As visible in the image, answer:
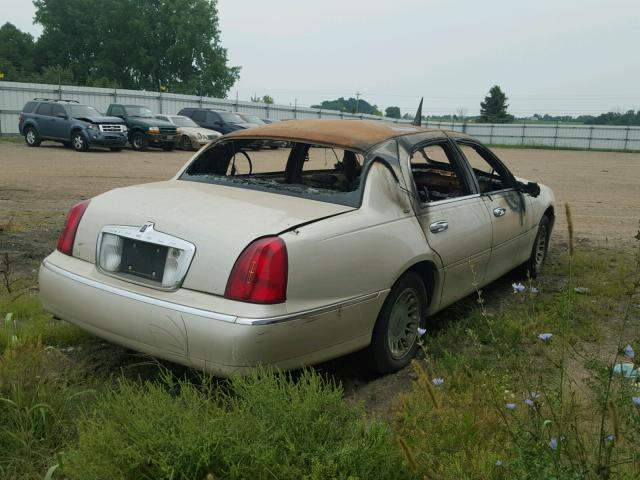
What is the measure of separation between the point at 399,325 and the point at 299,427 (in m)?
1.64

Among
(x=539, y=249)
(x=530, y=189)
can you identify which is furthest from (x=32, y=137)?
(x=530, y=189)

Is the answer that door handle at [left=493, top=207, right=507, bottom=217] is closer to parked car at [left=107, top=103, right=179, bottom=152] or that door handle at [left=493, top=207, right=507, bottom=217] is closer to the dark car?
parked car at [left=107, top=103, right=179, bottom=152]

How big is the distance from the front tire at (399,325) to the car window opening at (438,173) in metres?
0.95

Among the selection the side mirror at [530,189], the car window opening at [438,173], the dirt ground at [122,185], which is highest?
the car window opening at [438,173]

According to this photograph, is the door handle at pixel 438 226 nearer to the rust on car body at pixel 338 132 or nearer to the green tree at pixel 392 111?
the rust on car body at pixel 338 132

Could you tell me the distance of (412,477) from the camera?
7.46ft

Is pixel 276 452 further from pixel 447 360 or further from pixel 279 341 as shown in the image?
pixel 447 360

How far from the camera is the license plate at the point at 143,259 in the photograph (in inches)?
122

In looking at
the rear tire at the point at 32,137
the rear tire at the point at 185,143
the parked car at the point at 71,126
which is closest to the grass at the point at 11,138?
the rear tire at the point at 32,137

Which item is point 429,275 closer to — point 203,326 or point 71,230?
point 203,326

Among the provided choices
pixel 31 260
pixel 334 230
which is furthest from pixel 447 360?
pixel 31 260

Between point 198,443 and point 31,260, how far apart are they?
436 centimetres

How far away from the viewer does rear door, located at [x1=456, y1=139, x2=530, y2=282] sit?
488 centimetres

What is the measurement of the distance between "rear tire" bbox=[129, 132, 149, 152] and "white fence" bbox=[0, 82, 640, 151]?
8.59m
